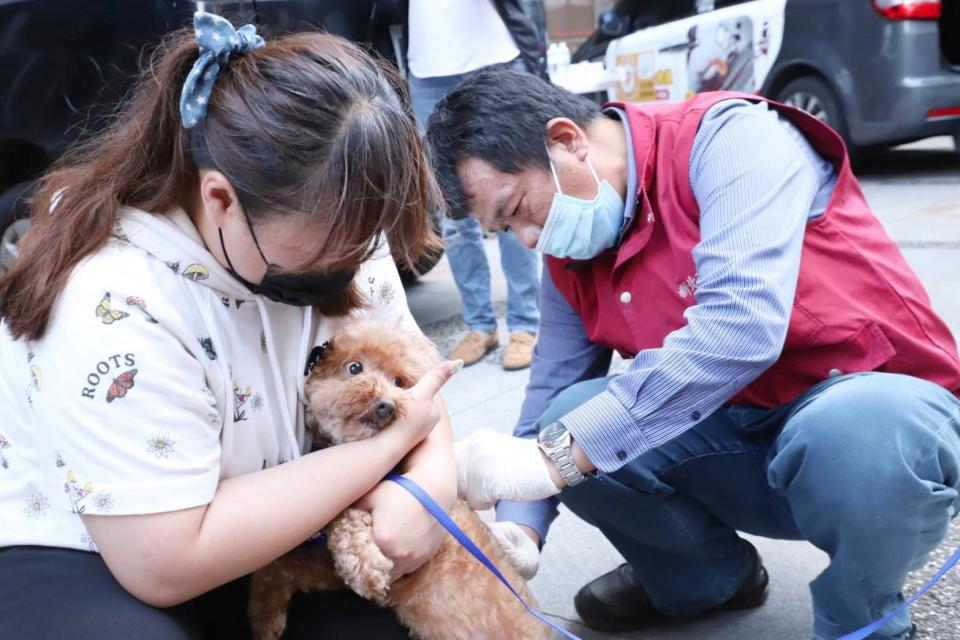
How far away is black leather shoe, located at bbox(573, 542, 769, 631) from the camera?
2.11m

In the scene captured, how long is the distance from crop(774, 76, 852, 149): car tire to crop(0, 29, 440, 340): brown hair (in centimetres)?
562

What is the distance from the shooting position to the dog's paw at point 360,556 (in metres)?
1.46

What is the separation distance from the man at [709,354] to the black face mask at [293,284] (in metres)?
0.48

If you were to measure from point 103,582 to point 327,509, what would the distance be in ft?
1.16

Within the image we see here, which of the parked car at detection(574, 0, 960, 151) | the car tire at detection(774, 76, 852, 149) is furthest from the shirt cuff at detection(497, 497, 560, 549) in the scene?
the car tire at detection(774, 76, 852, 149)

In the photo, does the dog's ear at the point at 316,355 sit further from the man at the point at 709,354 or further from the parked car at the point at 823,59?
the parked car at the point at 823,59

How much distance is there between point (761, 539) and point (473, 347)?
1.87 m

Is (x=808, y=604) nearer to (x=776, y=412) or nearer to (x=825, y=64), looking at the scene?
(x=776, y=412)

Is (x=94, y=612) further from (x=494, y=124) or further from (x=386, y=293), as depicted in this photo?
(x=494, y=124)

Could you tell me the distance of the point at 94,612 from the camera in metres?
1.33

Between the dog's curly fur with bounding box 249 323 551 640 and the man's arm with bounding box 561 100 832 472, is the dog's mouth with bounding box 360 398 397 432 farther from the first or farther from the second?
the man's arm with bounding box 561 100 832 472

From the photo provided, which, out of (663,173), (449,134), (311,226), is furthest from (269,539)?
(663,173)

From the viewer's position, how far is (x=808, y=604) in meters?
2.12

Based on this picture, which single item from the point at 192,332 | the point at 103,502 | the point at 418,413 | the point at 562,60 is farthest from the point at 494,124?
the point at 562,60
